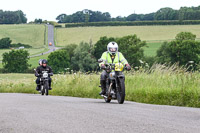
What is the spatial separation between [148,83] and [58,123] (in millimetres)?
8264

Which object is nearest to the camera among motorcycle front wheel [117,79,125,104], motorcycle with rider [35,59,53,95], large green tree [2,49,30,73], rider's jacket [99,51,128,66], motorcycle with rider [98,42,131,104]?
motorcycle front wheel [117,79,125,104]

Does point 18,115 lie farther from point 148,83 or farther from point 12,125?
point 148,83

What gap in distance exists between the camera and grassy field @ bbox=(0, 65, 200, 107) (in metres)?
10.8

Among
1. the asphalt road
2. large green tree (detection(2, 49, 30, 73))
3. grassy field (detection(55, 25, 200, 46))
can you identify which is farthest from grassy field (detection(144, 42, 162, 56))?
the asphalt road

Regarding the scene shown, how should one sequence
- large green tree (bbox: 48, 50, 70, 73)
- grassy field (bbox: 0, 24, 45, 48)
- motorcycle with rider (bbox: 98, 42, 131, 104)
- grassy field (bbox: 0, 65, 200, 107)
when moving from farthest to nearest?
grassy field (bbox: 0, 24, 45, 48), large green tree (bbox: 48, 50, 70, 73), motorcycle with rider (bbox: 98, 42, 131, 104), grassy field (bbox: 0, 65, 200, 107)

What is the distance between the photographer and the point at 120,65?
11328mm

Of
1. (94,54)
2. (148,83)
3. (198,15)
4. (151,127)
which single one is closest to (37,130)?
(151,127)

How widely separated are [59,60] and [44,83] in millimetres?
86560

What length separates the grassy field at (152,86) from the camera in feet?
35.4

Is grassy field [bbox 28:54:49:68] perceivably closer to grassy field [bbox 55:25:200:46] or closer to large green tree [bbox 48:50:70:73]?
large green tree [bbox 48:50:70:73]

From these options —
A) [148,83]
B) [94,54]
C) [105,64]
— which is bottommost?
[94,54]

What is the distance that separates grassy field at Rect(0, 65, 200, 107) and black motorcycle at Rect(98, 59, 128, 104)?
90 cm

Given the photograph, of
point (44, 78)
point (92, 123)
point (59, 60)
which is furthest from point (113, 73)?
point (59, 60)

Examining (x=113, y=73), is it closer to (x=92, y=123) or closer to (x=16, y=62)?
(x=92, y=123)
